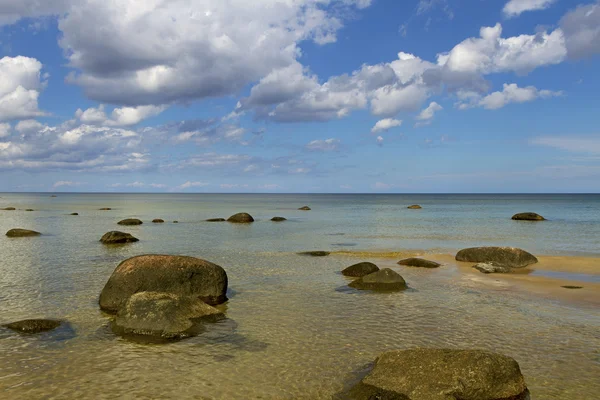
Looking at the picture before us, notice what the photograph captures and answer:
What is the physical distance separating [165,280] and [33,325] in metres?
4.21

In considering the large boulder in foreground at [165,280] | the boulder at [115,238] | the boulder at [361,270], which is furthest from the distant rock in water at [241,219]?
the large boulder in foreground at [165,280]

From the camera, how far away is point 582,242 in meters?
37.6

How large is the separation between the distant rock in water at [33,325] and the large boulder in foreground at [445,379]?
9.20m

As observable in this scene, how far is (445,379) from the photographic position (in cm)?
826

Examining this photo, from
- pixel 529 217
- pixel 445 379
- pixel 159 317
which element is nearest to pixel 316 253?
pixel 159 317

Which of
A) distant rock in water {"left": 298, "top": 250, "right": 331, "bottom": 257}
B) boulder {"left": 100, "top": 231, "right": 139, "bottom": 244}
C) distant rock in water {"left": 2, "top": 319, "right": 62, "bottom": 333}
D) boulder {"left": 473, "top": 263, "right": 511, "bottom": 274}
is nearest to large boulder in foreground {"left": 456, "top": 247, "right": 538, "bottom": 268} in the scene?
boulder {"left": 473, "top": 263, "right": 511, "bottom": 274}

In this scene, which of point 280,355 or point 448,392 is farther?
point 280,355

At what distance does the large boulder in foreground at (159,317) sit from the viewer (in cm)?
1221

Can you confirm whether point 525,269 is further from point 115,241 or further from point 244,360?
point 115,241

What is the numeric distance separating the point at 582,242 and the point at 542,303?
26.7 m

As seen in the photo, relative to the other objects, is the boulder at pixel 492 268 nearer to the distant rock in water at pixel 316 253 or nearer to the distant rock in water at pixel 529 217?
the distant rock in water at pixel 316 253

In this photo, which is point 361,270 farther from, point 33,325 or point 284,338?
point 33,325

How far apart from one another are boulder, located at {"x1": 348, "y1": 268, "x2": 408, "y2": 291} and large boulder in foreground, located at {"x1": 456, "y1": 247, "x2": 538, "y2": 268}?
345 inches

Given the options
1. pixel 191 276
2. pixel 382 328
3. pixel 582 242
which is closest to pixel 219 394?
pixel 382 328
